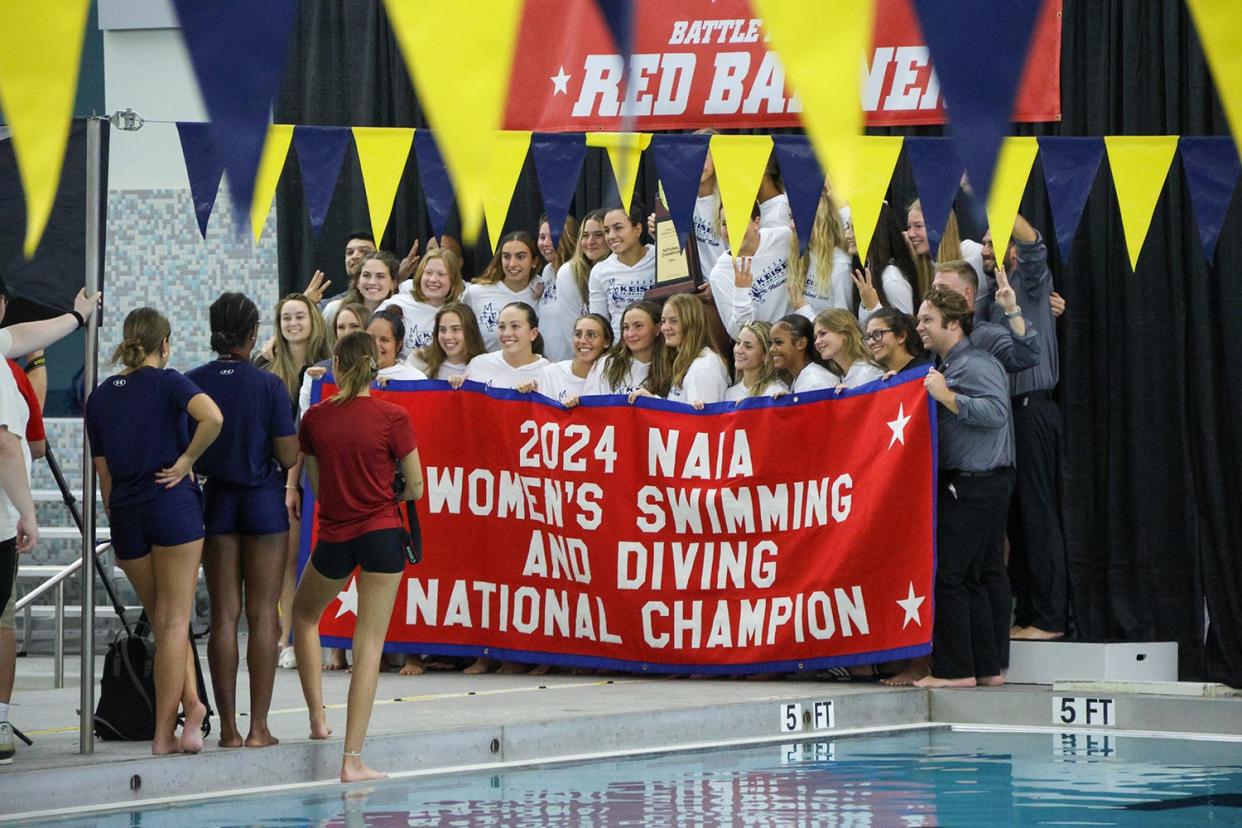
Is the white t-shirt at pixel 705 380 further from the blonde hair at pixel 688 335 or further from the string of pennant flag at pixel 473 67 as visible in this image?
the string of pennant flag at pixel 473 67

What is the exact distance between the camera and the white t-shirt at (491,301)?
1013 cm

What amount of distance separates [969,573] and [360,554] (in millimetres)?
3241

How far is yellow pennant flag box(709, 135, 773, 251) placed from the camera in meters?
8.24

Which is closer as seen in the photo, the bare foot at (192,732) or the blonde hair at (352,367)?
the bare foot at (192,732)

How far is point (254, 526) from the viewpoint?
6.75 m

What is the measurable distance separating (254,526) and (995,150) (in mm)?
3408

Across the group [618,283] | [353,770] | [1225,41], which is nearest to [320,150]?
[618,283]

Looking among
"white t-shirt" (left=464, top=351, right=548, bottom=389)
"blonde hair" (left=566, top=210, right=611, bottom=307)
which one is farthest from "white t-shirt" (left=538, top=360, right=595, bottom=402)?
"blonde hair" (left=566, top=210, right=611, bottom=307)

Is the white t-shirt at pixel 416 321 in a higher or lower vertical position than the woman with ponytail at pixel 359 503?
higher

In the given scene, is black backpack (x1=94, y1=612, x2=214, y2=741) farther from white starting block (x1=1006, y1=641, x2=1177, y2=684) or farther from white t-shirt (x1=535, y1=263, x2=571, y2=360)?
white starting block (x1=1006, y1=641, x2=1177, y2=684)

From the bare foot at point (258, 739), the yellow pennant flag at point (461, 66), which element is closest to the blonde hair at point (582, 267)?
the bare foot at point (258, 739)

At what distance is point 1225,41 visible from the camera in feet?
13.7

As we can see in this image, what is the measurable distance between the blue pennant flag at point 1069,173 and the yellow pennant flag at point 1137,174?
0.12 m

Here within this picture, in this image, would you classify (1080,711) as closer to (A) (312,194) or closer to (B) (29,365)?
(A) (312,194)
